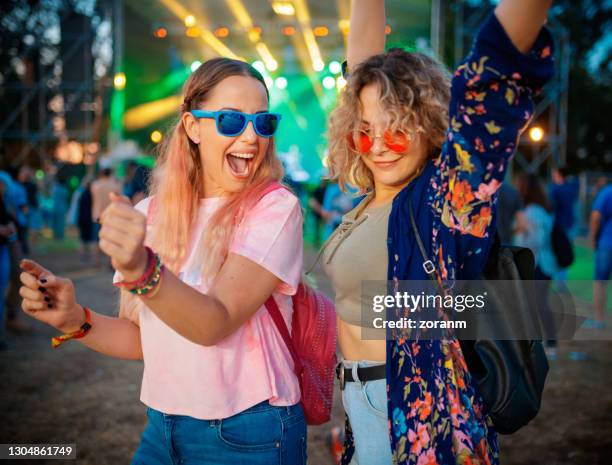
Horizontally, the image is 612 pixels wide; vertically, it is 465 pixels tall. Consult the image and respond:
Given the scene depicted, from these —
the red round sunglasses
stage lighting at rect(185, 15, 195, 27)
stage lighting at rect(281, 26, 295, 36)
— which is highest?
stage lighting at rect(185, 15, 195, 27)

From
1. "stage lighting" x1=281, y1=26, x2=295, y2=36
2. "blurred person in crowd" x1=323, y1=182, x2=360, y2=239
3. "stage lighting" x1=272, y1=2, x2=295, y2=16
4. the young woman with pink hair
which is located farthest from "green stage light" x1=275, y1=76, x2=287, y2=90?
the young woman with pink hair

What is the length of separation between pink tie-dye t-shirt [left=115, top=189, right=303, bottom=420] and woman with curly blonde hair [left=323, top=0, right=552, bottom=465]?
27 centimetres

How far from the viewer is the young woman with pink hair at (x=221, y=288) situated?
5.13 feet

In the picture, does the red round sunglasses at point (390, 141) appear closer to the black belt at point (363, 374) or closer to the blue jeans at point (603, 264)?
the black belt at point (363, 374)

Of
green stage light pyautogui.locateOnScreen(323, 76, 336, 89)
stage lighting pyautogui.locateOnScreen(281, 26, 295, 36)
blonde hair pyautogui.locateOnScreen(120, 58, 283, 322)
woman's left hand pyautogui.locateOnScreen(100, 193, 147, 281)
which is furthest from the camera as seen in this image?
green stage light pyautogui.locateOnScreen(323, 76, 336, 89)

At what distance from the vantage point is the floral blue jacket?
1.22 metres

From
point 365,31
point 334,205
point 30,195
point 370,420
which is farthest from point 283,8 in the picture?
point 370,420

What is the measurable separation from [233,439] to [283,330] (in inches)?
13.0

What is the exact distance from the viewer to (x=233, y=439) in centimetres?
159

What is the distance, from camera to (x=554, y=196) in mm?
9227

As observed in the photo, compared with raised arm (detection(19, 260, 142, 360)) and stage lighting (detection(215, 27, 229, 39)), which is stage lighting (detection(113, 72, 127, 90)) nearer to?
stage lighting (detection(215, 27, 229, 39))

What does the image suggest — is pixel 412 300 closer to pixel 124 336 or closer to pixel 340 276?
pixel 340 276

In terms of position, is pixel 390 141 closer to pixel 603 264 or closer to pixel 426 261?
pixel 426 261

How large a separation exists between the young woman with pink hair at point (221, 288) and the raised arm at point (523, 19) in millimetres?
742
